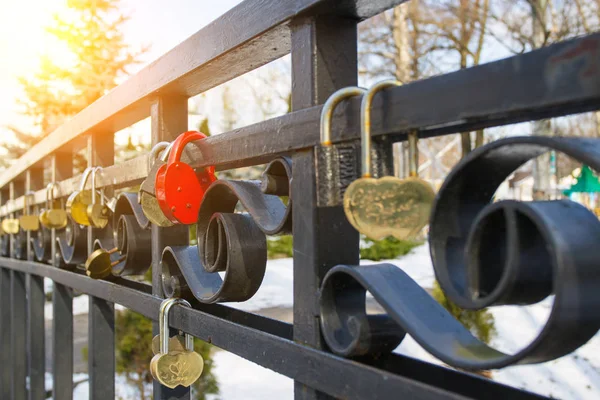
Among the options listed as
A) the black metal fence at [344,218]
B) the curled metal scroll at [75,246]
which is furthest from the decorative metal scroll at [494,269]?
the curled metal scroll at [75,246]

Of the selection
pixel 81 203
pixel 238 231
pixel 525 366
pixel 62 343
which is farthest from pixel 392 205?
pixel 525 366

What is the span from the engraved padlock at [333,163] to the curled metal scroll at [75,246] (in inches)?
53.9

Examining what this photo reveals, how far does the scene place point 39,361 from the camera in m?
2.34

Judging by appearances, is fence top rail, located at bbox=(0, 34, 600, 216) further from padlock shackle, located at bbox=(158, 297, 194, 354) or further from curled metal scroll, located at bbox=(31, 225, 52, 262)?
curled metal scroll, located at bbox=(31, 225, 52, 262)

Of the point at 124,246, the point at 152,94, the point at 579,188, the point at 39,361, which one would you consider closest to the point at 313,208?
the point at 152,94

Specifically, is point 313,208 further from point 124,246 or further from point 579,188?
point 579,188

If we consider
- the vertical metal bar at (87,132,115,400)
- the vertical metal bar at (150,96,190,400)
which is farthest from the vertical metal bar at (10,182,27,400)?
the vertical metal bar at (150,96,190,400)

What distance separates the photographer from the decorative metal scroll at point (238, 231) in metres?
0.84

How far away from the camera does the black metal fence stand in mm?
472

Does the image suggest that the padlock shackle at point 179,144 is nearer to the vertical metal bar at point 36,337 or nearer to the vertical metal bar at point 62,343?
the vertical metal bar at point 62,343

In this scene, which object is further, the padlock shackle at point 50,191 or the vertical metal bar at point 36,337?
the vertical metal bar at point 36,337

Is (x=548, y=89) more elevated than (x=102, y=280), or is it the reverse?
(x=548, y=89)

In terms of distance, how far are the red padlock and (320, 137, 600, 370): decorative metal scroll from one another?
0.46m

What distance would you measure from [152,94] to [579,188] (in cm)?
1277
